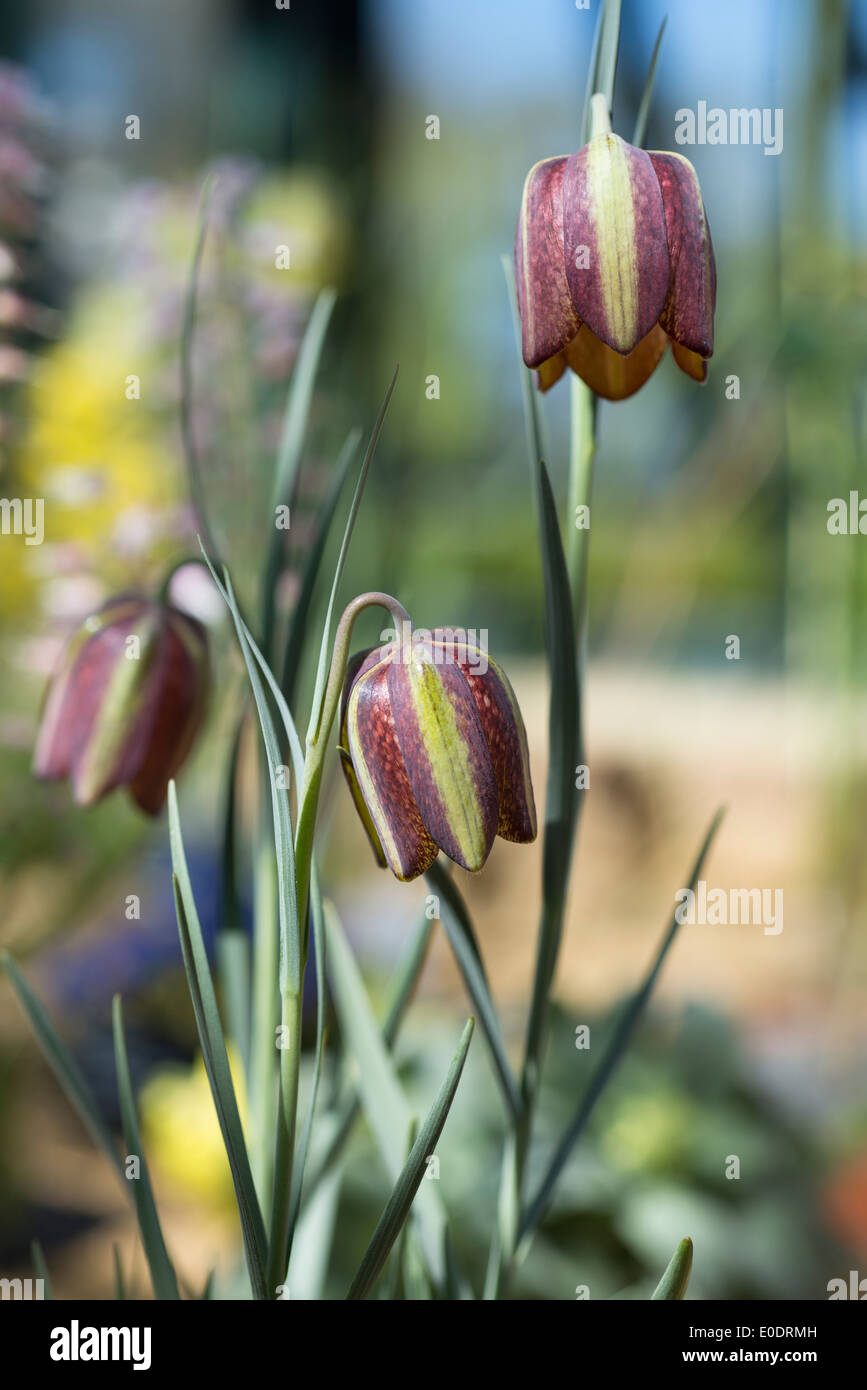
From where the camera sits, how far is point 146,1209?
32 centimetres

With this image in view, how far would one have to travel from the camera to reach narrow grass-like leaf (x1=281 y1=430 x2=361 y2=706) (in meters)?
0.35

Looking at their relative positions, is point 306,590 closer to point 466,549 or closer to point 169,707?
point 169,707

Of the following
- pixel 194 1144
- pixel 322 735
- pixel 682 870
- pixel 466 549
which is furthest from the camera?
pixel 466 549

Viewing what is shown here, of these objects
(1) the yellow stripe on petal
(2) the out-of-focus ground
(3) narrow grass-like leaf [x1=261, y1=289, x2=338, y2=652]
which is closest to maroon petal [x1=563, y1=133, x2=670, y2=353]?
(1) the yellow stripe on petal

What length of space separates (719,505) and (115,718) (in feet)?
4.63

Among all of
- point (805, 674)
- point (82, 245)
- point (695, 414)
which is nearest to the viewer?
point (82, 245)

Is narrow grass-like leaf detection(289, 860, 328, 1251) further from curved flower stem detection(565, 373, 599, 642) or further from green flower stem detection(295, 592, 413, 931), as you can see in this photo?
curved flower stem detection(565, 373, 599, 642)

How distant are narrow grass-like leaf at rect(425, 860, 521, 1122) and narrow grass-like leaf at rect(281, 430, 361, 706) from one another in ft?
0.25

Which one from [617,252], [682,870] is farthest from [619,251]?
[682,870]

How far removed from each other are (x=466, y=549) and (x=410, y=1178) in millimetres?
1604

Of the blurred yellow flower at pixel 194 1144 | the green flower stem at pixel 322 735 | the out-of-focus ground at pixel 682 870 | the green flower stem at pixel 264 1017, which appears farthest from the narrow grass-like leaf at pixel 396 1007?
the out-of-focus ground at pixel 682 870

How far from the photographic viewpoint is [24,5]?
4.19ft
